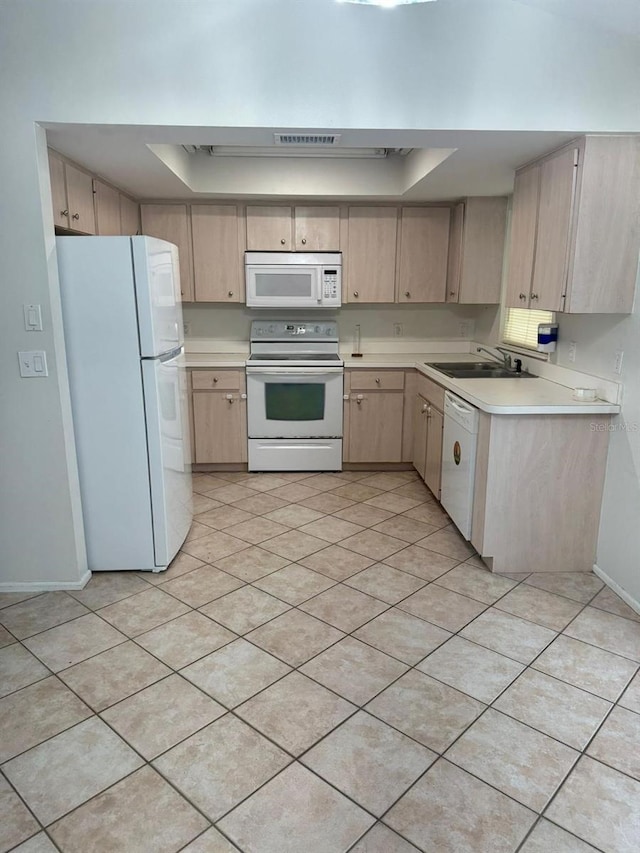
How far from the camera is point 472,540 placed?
124 inches

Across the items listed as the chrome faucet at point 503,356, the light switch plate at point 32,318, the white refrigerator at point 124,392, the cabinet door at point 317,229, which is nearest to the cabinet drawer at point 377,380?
the chrome faucet at point 503,356

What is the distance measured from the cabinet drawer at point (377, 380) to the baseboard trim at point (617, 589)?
2047 millimetres

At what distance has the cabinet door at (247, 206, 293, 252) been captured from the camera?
14.8ft

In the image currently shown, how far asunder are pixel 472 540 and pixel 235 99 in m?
2.47

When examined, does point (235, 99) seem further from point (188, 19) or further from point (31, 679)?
point (31, 679)

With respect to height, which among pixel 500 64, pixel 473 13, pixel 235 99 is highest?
pixel 473 13

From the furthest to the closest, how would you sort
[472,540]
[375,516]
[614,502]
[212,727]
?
[375,516] → [472,540] → [614,502] → [212,727]

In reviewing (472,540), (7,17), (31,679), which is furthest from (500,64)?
(31,679)

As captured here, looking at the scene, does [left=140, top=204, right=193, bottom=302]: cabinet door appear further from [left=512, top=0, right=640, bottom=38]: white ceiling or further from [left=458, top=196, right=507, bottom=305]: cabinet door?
[left=512, top=0, right=640, bottom=38]: white ceiling

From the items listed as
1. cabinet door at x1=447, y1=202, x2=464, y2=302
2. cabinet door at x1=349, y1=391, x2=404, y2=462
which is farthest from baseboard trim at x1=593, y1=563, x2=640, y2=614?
cabinet door at x1=447, y1=202, x2=464, y2=302

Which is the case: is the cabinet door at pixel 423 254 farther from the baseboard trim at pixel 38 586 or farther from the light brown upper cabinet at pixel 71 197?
the baseboard trim at pixel 38 586

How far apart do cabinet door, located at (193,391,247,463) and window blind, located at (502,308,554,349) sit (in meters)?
2.12

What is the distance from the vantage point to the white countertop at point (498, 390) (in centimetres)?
281

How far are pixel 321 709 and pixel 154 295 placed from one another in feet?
6.48
